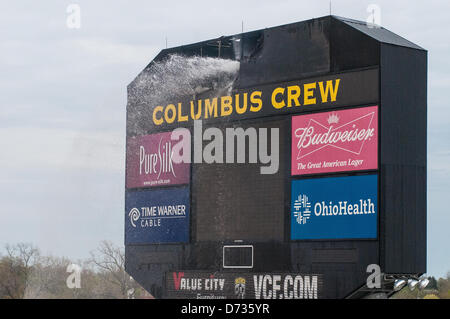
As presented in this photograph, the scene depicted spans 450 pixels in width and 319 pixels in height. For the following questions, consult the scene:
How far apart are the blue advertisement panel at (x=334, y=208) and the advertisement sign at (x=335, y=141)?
40 cm

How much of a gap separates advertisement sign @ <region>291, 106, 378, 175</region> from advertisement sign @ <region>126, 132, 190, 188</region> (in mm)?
5333

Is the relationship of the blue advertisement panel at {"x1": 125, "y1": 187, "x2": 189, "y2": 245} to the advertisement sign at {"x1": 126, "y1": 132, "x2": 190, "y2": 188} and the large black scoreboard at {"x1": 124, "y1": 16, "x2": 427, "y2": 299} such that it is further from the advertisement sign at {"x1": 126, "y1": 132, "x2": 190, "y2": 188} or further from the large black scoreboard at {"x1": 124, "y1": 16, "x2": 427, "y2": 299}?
the advertisement sign at {"x1": 126, "y1": 132, "x2": 190, "y2": 188}

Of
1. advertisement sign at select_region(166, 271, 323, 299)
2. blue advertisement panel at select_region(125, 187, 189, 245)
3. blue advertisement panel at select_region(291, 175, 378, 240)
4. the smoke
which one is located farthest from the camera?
blue advertisement panel at select_region(125, 187, 189, 245)

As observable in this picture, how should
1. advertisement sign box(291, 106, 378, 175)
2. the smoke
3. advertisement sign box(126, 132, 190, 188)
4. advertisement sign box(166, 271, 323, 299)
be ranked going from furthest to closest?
advertisement sign box(126, 132, 190, 188) → the smoke → advertisement sign box(166, 271, 323, 299) → advertisement sign box(291, 106, 378, 175)

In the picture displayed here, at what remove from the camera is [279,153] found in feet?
105

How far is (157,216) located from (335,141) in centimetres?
883

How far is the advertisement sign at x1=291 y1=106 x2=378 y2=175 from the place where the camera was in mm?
29609

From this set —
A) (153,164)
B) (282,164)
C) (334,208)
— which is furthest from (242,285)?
(153,164)

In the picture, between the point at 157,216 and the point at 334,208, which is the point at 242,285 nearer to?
the point at 334,208

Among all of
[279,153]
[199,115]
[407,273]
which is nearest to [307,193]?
[279,153]

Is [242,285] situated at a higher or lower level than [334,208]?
lower

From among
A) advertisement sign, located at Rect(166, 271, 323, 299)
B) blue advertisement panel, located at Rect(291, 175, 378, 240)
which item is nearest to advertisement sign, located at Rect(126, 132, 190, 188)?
advertisement sign, located at Rect(166, 271, 323, 299)

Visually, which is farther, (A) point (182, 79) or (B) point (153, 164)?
(B) point (153, 164)

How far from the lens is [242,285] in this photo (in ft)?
108
